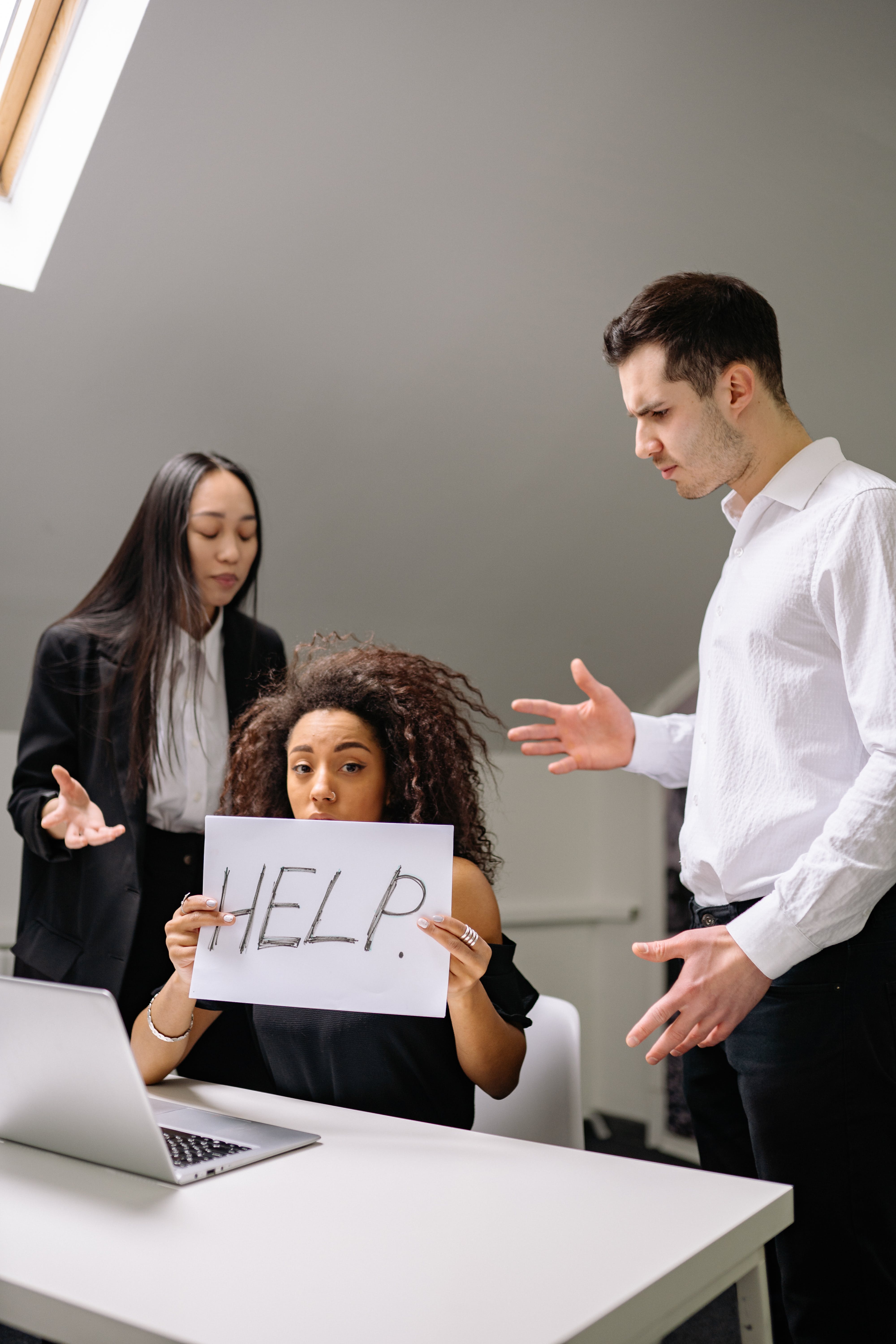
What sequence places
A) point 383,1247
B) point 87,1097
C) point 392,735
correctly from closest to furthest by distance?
point 383,1247 → point 87,1097 → point 392,735

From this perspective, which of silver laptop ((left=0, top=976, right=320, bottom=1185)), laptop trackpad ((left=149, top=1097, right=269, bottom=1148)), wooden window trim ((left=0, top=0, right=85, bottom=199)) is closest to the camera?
silver laptop ((left=0, top=976, right=320, bottom=1185))

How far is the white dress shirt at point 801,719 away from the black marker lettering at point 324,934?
0.41 meters

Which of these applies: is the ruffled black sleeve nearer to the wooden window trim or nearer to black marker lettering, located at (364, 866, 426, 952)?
black marker lettering, located at (364, 866, 426, 952)

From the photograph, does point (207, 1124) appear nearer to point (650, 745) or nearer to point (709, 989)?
point (709, 989)

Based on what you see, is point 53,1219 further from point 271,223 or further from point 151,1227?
point 271,223

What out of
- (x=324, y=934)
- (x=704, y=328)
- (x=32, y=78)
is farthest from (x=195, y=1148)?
(x=32, y=78)

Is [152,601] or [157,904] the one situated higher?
[152,601]

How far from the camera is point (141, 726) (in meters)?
1.81

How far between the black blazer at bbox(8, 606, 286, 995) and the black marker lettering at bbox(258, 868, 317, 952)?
0.66 m

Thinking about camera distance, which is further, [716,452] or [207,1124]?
[716,452]

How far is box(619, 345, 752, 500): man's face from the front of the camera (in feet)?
4.18

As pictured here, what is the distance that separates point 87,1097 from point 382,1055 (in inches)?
16.8

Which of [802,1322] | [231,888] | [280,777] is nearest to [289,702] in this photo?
[280,777]

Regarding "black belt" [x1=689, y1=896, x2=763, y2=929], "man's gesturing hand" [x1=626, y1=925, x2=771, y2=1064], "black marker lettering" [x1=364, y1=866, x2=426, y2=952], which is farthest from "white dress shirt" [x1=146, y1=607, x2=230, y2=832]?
"man's gesturing hand" [x1=626, y1=925, x2=771, y2=1064]
